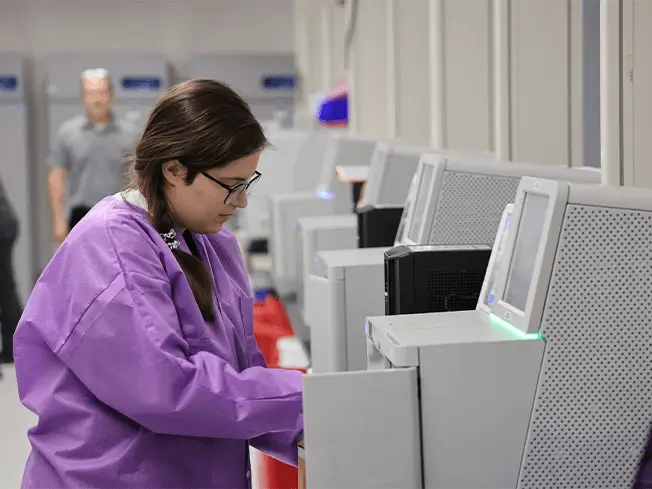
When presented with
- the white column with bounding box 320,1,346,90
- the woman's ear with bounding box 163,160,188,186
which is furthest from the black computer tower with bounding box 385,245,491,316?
the white column with bounding box 320,1,346,90

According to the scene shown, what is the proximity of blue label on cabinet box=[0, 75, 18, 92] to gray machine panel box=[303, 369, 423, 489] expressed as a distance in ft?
25.9

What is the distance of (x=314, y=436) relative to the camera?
5.31 ft

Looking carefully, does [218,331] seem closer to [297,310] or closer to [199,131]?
[199,131]

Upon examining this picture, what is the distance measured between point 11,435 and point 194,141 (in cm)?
404

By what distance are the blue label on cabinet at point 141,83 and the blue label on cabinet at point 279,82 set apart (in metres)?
0.99

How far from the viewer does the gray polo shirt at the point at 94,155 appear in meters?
7.00

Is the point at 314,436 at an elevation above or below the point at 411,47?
below

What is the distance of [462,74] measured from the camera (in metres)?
3.94

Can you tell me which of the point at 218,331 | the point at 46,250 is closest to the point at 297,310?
the point at 218,331

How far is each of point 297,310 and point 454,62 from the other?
131 centimetres

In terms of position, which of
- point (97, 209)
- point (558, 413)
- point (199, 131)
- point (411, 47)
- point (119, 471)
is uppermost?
point (411, 47)

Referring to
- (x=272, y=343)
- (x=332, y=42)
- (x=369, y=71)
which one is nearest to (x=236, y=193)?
(x=272, y=343)

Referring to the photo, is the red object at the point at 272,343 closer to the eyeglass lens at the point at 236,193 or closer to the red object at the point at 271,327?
the red object at the point at 271,327

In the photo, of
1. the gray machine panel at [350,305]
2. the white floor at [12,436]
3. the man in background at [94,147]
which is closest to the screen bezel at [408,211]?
the gray machine panel at [350,305]
